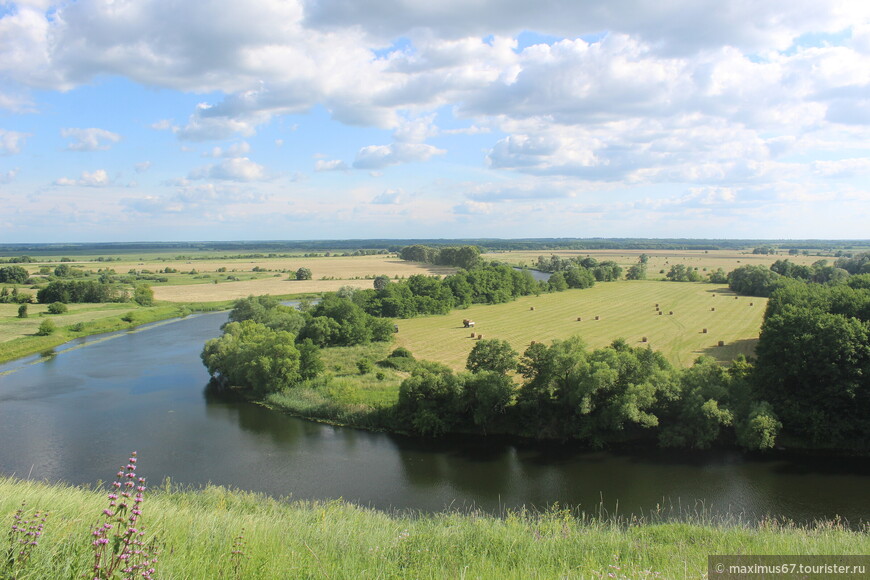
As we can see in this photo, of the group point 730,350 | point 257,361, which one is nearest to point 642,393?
point 730,350

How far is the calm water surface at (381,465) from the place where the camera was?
20078 millimetres

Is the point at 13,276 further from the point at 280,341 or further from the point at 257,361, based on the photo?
the point at 280,341

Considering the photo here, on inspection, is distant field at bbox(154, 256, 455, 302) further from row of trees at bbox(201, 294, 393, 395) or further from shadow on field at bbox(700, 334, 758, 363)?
shadow on field at bbox(700, 334, 758, 363)

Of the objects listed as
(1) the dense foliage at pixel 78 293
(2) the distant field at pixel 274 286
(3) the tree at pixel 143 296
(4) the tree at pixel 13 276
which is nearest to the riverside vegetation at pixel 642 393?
(3) the tree at pixel 143 296

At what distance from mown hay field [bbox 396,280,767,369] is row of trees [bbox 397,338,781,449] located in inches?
428

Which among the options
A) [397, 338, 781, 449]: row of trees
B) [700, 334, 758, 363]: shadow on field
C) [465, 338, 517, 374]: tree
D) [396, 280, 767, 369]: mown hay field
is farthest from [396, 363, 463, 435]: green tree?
[700, 334, 758, 363]: shadow on field

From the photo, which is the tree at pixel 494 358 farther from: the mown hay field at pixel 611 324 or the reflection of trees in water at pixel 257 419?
the reflection of trees in water at pixel 257 419

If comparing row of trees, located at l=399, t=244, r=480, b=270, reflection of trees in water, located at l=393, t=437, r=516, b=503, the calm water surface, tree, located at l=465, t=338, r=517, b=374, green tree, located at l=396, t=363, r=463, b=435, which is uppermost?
row of trees, located at l=399, t=244, r=480, b=270

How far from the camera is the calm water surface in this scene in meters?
20.1

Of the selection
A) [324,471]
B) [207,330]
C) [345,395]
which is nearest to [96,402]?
[345,395]

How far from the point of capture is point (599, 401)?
25781mm

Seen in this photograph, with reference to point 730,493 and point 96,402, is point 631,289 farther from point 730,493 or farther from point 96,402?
point 96,402

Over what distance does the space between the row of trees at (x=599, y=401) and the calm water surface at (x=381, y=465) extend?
3.69 ft

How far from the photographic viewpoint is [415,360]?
40.8 metres
